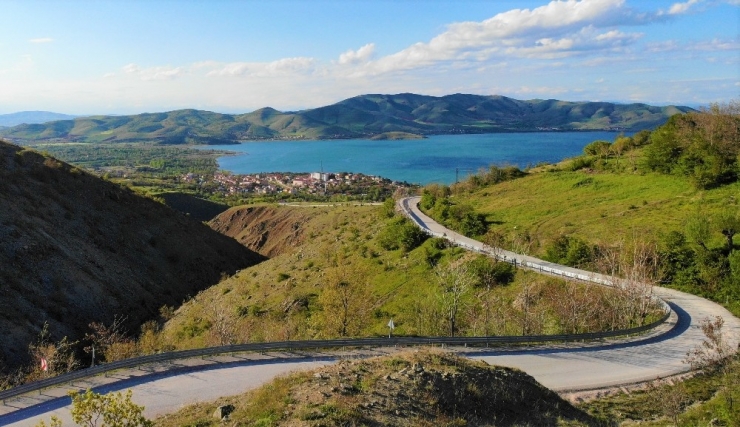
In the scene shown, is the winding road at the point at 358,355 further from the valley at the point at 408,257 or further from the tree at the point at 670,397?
the valley at the point at 408,257

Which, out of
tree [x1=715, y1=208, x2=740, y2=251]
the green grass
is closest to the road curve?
the green grass

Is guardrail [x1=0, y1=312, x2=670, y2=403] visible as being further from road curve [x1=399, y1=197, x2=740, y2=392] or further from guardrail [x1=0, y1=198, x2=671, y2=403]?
road curve [x1=399, y1=197, x2=740, y2=392]

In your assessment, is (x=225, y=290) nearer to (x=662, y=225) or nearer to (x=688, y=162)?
(x=662, y=225)

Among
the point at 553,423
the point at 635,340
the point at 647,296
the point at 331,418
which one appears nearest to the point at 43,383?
the point at 331,418

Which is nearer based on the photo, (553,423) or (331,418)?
(331,418)

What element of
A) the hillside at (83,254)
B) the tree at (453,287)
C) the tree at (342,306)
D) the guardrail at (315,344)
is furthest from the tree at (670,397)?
the hillside at (83,254)

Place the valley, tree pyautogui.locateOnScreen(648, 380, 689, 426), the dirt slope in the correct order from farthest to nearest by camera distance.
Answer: the dirt slope
the valley
tree pyautogui.locateOnScreen(648, 380, 689, 426)
